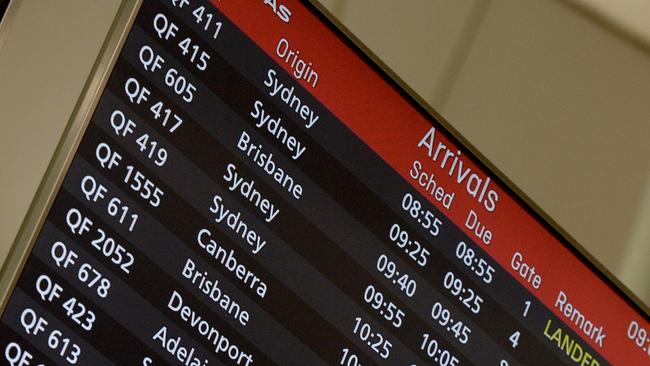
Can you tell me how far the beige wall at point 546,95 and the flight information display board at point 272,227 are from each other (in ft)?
0.21

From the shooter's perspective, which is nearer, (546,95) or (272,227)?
(272,227)

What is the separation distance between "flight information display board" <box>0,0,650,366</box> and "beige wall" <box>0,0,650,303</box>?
2.5 inches

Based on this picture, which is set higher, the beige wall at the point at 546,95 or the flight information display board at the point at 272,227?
the beige wall at the point at 546,95

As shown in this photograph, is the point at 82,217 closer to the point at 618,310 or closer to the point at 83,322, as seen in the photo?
the point at 83,322

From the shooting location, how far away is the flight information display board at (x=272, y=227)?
1205 mm

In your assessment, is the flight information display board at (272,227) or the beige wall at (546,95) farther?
the beige wall at (546,95)

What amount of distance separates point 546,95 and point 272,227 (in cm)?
63

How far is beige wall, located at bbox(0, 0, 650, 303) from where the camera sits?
1633 millimetres

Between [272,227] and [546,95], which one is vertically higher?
[546,95]

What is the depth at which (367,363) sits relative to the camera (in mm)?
1442

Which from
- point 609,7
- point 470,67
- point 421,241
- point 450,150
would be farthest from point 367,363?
point 609,7

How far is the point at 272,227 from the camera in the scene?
1368 millimetres

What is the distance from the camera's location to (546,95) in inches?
71.2

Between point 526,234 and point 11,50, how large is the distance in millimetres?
832
